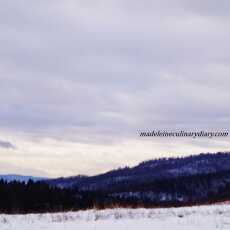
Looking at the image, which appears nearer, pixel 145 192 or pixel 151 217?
pixel 151 217

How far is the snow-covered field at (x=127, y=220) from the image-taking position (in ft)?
74.5

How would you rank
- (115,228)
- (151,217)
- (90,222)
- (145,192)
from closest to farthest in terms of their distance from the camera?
(115,228) < (90,222) < (151,217) < (145,192)

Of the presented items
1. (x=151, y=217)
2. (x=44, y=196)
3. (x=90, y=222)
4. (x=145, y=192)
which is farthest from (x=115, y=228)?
(x=145, y=192)

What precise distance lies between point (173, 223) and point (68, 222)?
13.8 feet

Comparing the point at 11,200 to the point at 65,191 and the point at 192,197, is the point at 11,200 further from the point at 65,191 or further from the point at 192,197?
the point at 192,197

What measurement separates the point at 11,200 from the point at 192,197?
133 m

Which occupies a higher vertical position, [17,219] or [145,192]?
[145,192]

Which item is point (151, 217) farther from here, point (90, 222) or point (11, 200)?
point (11, 200)

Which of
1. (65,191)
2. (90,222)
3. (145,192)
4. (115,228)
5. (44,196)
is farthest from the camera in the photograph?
(145,192)

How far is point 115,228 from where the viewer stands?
22.3 metres

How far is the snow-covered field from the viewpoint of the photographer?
2270cm

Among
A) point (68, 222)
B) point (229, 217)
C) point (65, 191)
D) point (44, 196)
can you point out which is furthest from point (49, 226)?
point (65, 191)

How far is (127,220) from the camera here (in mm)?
25000

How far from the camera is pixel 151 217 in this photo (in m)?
26.4
